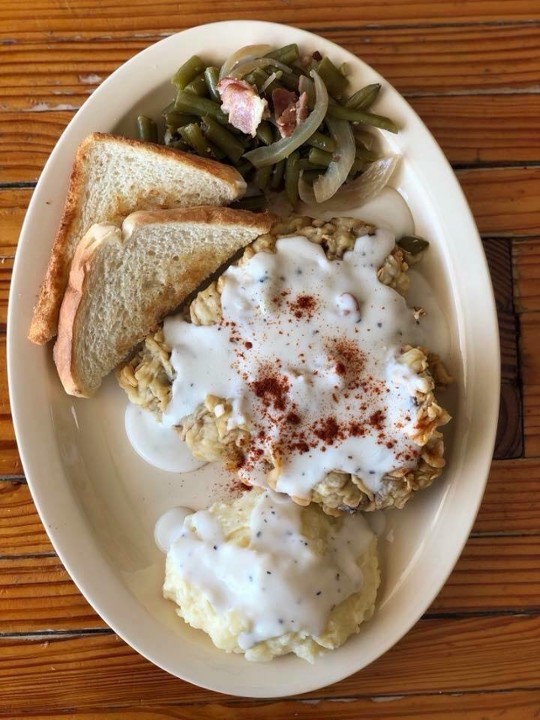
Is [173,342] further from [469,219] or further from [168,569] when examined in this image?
[469,219]

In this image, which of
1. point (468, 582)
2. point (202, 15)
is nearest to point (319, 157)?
point (202, 15)

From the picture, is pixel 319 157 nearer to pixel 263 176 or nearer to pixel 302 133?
pixel 302 133

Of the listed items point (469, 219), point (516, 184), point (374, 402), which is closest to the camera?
point (374, 402)

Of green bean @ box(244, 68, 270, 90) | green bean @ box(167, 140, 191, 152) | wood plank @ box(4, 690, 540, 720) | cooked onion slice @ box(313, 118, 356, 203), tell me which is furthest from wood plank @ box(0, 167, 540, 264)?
→ wood plank @ box(4, 690, 540, 720)

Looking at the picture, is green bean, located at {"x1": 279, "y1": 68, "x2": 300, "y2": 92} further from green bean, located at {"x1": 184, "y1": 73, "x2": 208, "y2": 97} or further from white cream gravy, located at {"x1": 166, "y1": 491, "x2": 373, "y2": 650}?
white cream gravy, located at {"x1": 166, "y1": 491, "x2": 373, "y2": 650}

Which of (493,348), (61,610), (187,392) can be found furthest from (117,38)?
(61,610)

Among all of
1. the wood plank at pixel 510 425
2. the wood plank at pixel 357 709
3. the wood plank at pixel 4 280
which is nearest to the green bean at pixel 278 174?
the wood plank at pixel 4 280
